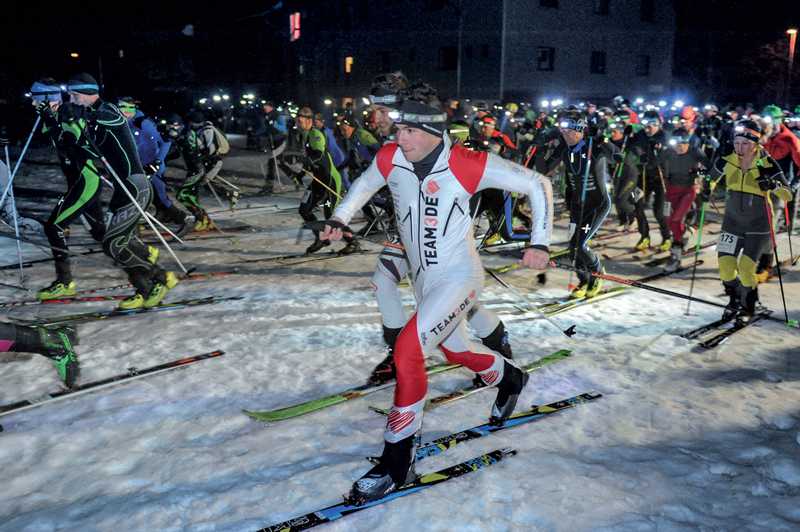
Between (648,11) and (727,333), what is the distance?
1483 inches

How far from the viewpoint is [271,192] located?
17.6 m

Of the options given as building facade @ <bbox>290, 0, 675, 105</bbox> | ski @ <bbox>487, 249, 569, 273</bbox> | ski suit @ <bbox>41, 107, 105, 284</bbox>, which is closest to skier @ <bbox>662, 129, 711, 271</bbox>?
ski @ <bbox>487, 249, 569, 273</bbox>

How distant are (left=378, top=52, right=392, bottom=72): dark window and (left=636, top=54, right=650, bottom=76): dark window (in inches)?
565

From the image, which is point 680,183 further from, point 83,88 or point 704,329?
point 83,88

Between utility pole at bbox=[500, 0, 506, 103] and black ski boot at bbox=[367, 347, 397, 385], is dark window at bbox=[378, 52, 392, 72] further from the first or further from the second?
black ski boot at bbox=[367, 347, 397, 385]

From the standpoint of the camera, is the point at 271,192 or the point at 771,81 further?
the point at 771,81

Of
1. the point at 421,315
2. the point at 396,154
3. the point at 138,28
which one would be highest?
the point at 138,28

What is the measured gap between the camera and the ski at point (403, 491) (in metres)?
3.43

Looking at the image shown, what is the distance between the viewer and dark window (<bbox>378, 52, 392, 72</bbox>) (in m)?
39.9

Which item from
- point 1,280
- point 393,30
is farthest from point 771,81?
point 1,280

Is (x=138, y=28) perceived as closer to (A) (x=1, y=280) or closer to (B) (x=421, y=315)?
(A) (x=1, y=280)

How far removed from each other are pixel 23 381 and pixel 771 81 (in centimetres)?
4576

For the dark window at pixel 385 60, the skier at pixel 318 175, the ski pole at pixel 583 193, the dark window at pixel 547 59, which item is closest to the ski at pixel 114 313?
the skier at pixel 318 175

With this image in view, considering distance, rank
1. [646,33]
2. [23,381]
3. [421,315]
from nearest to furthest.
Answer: [421,315] < [23,381] < [646,33]
